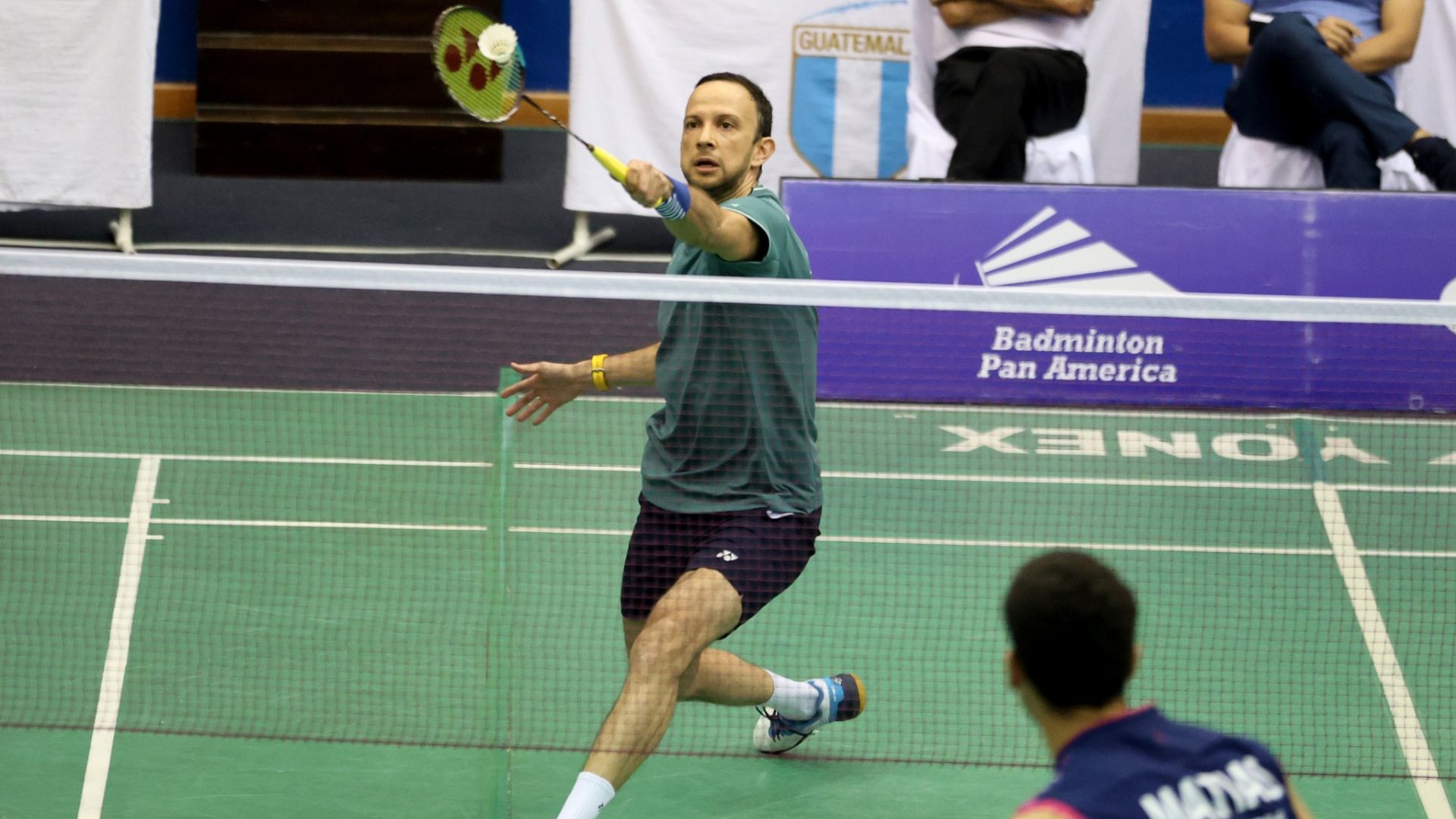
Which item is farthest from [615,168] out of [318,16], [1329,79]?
[318,16]

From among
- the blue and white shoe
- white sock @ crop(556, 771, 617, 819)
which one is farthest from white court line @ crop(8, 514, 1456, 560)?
white sock @ crop(556, 771, 617, 819)

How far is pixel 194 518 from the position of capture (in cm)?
673

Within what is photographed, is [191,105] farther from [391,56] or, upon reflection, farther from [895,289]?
[895,289]

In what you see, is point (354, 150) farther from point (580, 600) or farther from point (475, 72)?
point (475, 72)

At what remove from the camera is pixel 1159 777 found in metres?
2.29

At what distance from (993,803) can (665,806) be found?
0.91 meters

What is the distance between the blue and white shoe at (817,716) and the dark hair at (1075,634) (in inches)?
103

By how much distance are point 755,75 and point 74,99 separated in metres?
3.65

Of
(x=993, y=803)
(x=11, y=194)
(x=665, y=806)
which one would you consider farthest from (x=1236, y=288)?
(x=11, y=194)

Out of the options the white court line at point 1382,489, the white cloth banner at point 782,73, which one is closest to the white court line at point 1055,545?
the white court line at point 1382,489

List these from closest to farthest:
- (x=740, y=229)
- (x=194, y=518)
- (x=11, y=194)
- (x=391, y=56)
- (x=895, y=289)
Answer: (x=740, y=229) → (x=895, y=289) → (x=194, y=518) → (x=11, y=194) → (x=391, y=56)

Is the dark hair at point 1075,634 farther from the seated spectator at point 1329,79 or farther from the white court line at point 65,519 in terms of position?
the seated spectator at point 1329,79

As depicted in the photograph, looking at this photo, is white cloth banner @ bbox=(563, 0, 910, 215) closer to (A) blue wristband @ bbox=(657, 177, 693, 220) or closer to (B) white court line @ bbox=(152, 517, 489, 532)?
(B) white court line @ bbox=(152, 517, 489, 532)

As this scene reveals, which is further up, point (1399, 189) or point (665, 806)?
point (1399, 189)
